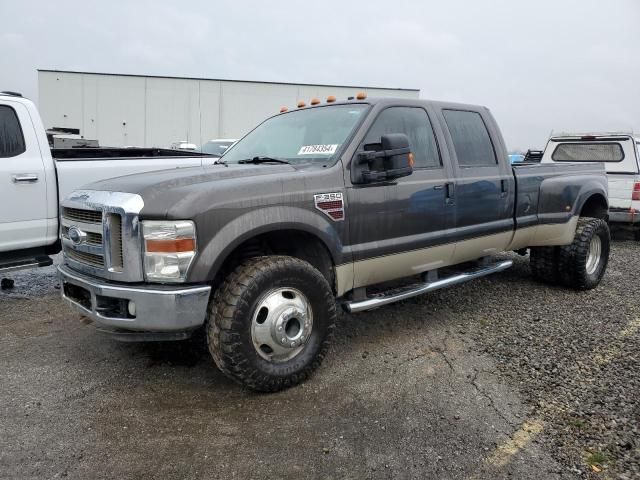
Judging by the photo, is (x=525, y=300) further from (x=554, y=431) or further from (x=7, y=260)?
(x=7, y=260)

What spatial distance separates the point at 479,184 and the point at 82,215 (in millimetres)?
3197

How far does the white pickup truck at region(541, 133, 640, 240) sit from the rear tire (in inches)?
147

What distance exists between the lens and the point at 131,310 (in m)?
2.92

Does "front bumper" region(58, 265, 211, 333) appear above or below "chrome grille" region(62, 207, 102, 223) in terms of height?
below

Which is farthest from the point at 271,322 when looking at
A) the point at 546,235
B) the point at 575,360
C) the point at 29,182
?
the point at 546,235

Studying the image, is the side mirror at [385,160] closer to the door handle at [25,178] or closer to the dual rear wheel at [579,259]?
the dual rear wheel at [579,259]

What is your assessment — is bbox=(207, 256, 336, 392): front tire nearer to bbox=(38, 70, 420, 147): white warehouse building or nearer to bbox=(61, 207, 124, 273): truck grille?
bbox=(61, 207, 124, 273): truck grille

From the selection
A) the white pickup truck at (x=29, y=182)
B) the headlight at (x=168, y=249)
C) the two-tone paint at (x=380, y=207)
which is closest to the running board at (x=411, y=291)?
the two-tone paint at (x=380, y=207)

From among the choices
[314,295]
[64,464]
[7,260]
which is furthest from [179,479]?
[7,260]

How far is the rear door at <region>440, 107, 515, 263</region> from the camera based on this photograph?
445cm

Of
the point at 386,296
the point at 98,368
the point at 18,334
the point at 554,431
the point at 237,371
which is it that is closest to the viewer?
the point at 554,431

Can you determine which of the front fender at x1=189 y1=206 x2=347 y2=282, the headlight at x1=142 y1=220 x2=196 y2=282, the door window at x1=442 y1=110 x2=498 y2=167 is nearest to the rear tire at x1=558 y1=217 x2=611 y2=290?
the door window at x1=442 y1=110 x2=498 y2=167

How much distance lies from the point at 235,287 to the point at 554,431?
195 centimetres

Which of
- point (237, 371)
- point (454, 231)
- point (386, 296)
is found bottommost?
point (237, 371)
